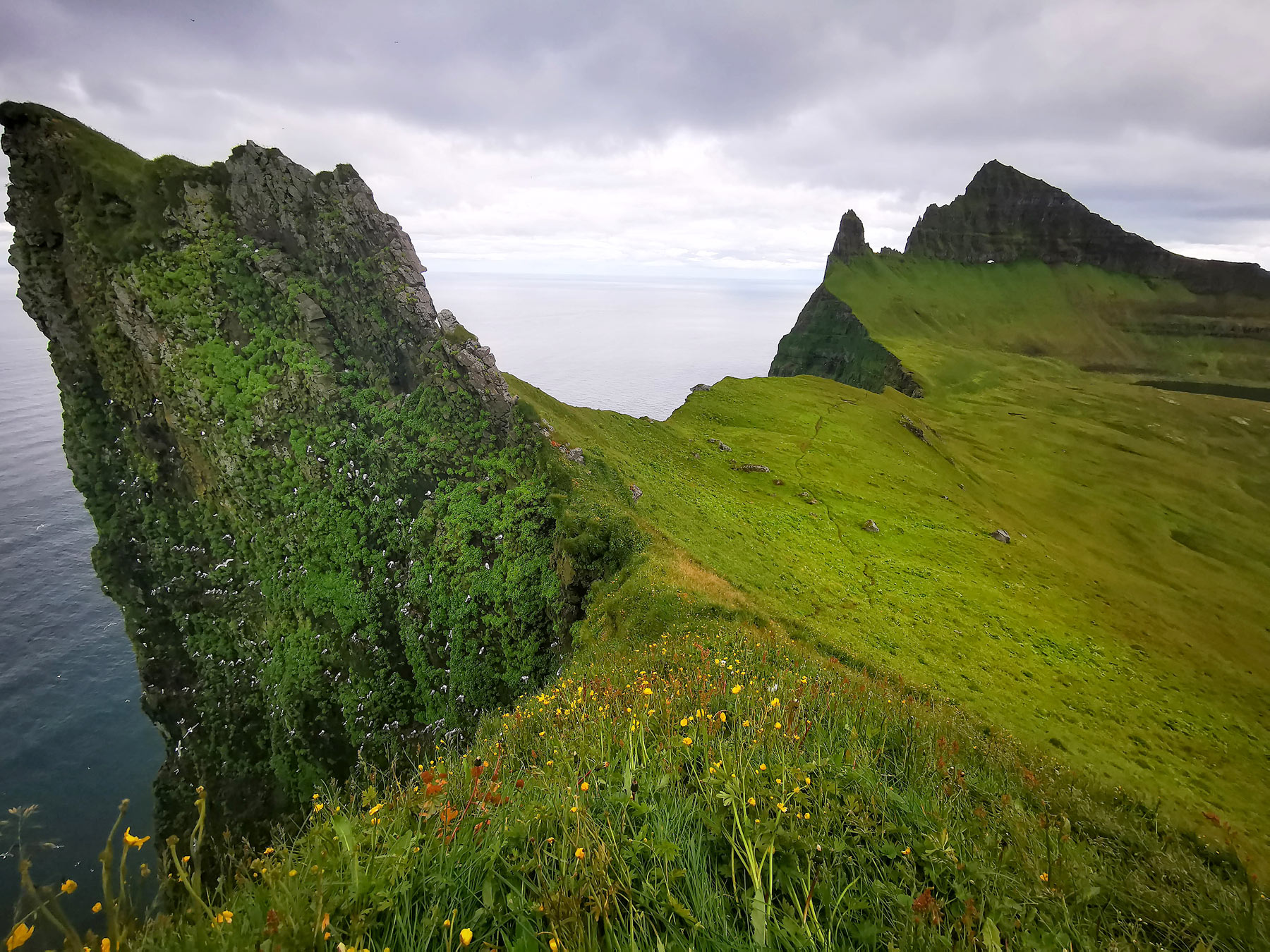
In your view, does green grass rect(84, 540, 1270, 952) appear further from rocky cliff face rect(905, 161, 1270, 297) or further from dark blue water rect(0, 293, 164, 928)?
rocky cliff face rect(905, 161, 1270, 297)

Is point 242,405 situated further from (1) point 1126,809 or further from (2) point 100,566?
(1) point 1126,809

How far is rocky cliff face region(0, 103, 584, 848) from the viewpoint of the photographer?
25047 mm

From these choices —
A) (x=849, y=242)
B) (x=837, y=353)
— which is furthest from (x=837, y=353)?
(x=849, y=242)

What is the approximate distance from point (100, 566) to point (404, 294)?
2343 cm

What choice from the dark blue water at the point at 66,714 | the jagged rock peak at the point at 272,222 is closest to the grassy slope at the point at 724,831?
the jagged rock peak at the point at 272,222

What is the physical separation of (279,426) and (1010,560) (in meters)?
50.1

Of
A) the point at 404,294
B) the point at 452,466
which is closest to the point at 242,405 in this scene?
the point at 404,294

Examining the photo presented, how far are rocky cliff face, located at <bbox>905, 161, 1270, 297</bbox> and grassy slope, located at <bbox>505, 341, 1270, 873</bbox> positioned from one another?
134m

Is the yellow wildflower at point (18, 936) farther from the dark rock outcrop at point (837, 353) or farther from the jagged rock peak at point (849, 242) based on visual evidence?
the jagged rock peak at point (849, 242)

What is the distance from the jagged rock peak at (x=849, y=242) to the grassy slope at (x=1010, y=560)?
107 meters

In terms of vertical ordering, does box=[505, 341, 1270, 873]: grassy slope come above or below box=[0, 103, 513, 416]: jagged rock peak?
below

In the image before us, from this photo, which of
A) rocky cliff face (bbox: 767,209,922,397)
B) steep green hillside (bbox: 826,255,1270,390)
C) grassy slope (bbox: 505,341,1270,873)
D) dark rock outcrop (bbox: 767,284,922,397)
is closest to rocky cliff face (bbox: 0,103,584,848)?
grassy slope (bbox: 505,341,1270,873)

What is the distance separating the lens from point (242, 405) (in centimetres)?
2697

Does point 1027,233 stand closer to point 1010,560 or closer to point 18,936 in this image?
point 1010,560
